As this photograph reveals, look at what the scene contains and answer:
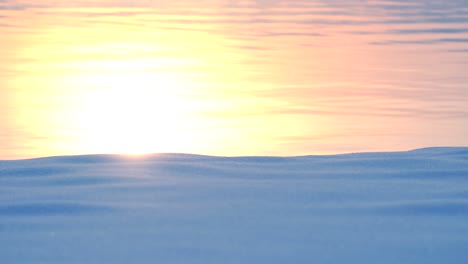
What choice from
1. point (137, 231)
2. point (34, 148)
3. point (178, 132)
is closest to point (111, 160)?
point (137, 231)

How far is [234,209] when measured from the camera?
2215 millimetres

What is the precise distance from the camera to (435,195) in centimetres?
234

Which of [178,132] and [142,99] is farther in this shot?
[142,99]

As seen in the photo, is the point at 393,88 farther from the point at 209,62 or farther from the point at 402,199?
the point at 402,199

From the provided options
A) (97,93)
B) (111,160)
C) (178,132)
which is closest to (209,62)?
(97,93)

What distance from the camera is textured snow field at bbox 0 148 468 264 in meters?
1.92

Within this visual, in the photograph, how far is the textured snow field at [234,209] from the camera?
1.92 metres

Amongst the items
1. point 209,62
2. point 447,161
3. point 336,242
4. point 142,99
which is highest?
point 209,62

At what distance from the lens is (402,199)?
231cm

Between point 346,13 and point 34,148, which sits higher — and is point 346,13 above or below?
above

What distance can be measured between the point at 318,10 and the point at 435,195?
1392 cm

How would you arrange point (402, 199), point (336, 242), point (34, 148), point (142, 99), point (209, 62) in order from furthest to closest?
1. point (209, 62)
2. point (142, 99)
3. point (34, 148)
4. point (402, 199)
5. point (336, 242)

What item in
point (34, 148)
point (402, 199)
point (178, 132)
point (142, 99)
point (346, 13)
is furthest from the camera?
point (346, 13)

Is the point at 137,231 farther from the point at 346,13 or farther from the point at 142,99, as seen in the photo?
the point at 346,13
